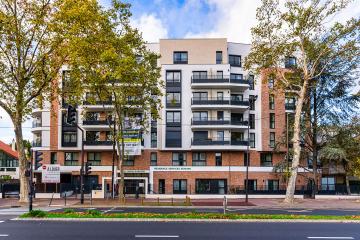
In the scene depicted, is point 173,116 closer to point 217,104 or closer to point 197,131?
point 197,131

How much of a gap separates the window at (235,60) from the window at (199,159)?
41.7 ft

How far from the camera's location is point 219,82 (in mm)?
55906

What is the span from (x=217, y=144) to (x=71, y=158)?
18690 millimetres

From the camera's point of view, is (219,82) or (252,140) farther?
(252,140)

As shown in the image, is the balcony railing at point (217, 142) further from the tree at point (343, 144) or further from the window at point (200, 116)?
the tree at point (343, 144)

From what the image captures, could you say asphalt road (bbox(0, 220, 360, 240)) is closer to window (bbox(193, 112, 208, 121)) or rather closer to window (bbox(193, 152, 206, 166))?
window (bbox(193, 152, 206, 166))

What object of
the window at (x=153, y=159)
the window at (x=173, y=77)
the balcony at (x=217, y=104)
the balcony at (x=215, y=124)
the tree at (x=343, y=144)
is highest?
the window at (x=173, y=77)

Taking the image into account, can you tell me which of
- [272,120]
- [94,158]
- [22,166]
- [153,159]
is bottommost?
[22,166]

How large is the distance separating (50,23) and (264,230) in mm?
24619

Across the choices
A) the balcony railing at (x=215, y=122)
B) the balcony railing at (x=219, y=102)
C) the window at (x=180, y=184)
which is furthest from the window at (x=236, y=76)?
→ the window at (x=180, y=184)

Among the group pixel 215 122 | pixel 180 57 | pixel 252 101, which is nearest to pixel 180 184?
pixel 215 122

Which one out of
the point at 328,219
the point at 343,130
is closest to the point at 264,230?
the point at 328,219

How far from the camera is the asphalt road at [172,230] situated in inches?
600

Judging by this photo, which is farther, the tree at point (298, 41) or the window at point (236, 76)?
the window at point (236, 76)
